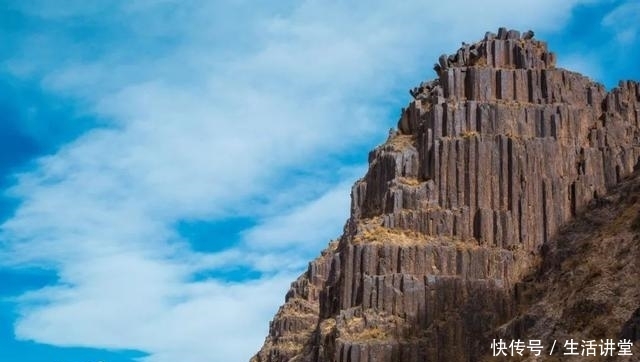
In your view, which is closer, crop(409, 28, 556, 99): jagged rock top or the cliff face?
the cliff face

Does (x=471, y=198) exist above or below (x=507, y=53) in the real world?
below

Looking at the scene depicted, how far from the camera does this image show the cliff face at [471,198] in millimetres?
90625

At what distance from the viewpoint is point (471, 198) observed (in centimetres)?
9831

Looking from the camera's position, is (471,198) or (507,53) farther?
(507,53)

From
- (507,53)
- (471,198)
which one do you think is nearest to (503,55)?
(507,53)

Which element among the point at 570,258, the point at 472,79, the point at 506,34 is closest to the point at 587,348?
the point at 570,258

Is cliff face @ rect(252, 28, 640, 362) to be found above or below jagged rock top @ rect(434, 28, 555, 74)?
below

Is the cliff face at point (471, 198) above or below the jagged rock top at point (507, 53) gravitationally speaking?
below

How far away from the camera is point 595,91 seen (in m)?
106

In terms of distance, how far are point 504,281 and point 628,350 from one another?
2457 cm

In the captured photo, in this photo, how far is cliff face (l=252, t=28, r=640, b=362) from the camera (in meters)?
90.6

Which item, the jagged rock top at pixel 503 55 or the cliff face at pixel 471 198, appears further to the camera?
the jagged rock top at pixel 503 55

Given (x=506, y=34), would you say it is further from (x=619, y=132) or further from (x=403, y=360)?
(x=403, y=360)

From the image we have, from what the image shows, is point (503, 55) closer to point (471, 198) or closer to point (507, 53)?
point (507, 53)
